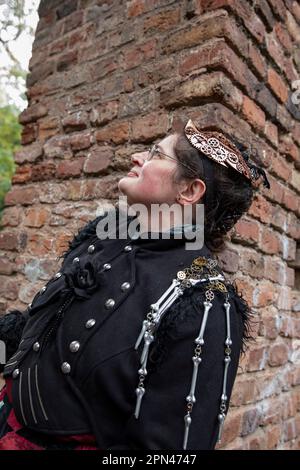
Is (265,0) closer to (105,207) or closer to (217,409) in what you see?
(105,207)

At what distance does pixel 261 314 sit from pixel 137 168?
107cm

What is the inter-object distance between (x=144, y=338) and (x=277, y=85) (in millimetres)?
1616

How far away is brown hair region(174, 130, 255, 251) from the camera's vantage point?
1355 millimetres

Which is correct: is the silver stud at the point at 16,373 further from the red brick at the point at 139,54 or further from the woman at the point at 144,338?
the red brick at the point at 139,54

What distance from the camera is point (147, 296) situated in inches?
45.2

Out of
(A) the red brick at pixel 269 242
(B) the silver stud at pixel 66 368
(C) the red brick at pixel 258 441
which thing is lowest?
(C) the red brick at pixel 258 441

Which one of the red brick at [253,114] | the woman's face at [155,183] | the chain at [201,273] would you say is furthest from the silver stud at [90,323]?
the red brick at [253,114]

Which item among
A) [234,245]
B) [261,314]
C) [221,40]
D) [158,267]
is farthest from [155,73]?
[261,314]

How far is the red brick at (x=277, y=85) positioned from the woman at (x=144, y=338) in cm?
81

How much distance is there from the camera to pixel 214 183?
1.37 metres

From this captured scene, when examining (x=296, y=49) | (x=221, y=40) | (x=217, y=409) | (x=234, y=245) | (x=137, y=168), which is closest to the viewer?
(x=217, y=409)

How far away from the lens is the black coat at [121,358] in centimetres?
101

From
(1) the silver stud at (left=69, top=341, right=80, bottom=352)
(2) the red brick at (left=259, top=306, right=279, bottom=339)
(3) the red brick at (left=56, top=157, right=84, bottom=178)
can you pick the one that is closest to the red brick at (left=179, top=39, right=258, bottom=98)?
(3) the red brick at (left=56, top=157, right=84, bottom=178)

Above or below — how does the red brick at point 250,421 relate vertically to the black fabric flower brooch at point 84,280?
below
